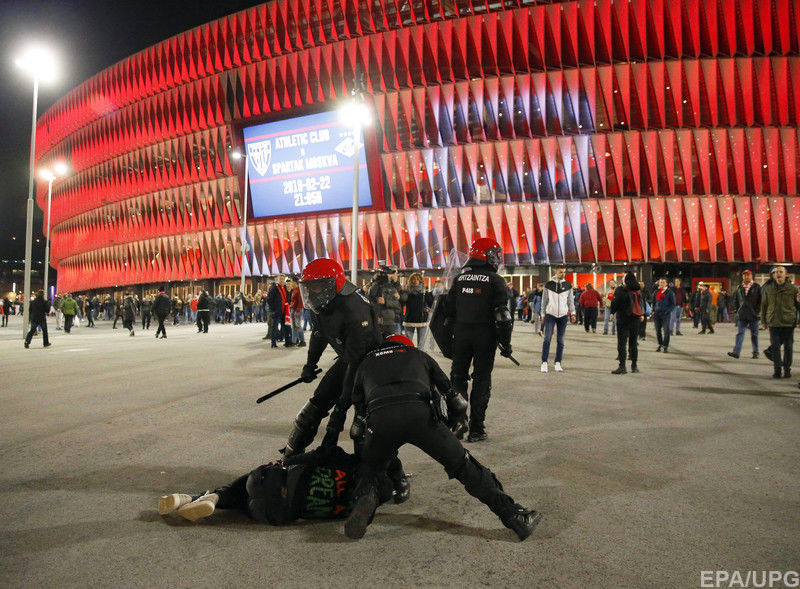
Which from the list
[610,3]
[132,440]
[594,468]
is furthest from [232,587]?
[610,3]

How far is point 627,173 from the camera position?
35406mm

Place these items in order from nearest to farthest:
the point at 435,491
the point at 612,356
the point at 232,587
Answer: the point at 232,587
the point at 435,491
the point at 612,356

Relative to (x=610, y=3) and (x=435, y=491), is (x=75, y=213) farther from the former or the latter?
(x=435, y=491)

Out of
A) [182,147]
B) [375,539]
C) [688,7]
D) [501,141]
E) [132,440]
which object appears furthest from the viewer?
[182,147]

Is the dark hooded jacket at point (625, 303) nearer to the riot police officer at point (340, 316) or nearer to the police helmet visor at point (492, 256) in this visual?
the police helmet visor at point (492, 256)

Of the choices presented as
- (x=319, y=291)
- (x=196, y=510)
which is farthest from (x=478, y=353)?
(x=196, y=510)

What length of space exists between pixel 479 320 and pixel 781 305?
6.67m

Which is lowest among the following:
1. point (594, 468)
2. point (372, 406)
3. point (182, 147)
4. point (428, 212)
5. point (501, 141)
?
point (594, 468)

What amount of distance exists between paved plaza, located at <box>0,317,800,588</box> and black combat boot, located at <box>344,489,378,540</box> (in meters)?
0.07

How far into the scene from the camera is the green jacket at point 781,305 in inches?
369

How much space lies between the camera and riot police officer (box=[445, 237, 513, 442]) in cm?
545

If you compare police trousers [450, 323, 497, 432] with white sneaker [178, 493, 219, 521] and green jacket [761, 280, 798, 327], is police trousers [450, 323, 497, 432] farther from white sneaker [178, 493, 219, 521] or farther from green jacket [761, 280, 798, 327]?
green jacket [761, 280, 798, 327]

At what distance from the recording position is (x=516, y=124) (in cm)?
3794

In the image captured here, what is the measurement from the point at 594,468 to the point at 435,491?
4.50ft
